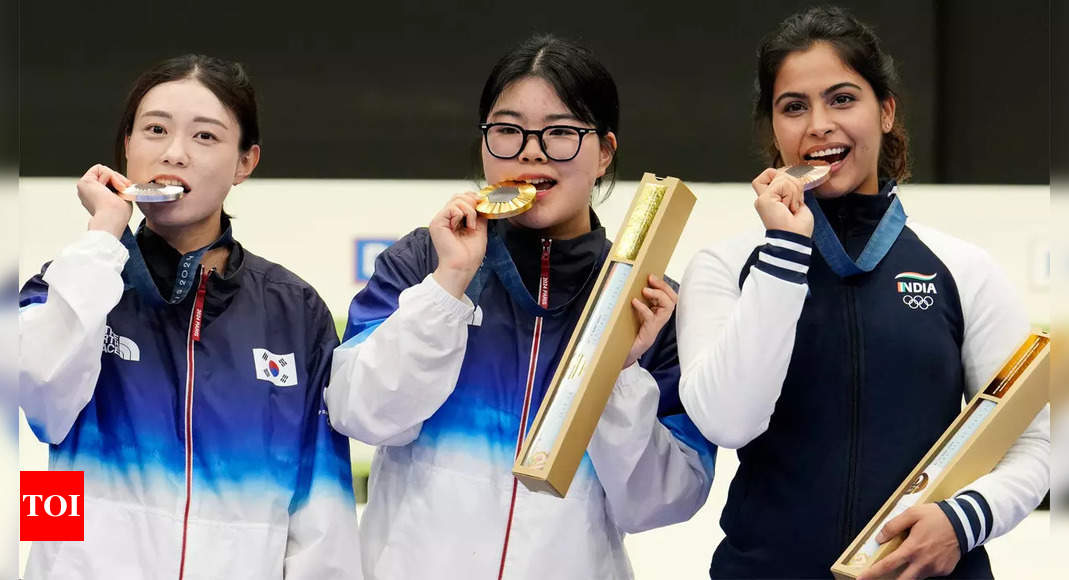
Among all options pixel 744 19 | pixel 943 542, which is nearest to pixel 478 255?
pixel 943 542

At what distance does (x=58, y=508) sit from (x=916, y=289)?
1494 mm

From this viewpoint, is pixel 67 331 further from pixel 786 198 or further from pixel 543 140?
pixel 786 198

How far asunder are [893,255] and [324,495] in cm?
108

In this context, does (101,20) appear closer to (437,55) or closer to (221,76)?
(437,55)

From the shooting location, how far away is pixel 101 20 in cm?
361

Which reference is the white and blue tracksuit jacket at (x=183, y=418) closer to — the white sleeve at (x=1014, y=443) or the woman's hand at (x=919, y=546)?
the woman's hand at (x=919, y=546)

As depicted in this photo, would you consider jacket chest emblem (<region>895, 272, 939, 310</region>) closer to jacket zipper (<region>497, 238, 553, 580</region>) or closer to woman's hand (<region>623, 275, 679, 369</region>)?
woman's hand (<region>623, 275, 679, 369</region>)

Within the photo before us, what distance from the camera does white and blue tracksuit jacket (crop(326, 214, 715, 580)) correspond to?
2090 mm

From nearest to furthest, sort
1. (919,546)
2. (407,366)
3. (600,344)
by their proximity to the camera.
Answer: (919,546) → (600,344) → (407,366)

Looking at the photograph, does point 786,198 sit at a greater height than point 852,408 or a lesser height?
greater

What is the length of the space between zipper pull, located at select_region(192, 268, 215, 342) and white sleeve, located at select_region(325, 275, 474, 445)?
29cm

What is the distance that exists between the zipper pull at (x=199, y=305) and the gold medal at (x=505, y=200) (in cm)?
51

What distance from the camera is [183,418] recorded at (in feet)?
7.02

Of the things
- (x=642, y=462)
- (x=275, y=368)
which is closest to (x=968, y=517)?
(x=642, y=462)
